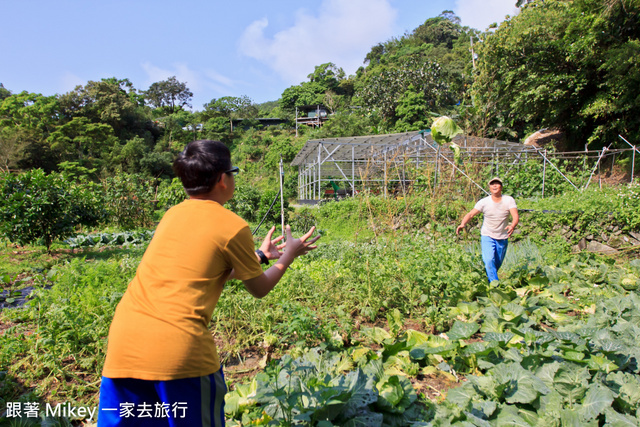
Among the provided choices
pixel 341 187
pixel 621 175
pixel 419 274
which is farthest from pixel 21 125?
pixel 621 175

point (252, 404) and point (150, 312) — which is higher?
point (150, 312)

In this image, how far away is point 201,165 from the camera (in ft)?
4.72

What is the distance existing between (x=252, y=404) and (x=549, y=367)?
180 centimetres

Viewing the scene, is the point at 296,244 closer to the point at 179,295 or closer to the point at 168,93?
the point at 179,295

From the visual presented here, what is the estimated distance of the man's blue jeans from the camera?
4438mm

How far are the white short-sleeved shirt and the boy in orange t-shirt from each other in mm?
3765

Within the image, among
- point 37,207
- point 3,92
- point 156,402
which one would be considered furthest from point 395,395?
point 3,92

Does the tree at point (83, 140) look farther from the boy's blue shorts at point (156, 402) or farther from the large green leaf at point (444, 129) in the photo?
the boy's blue shorts at point (156, 402)

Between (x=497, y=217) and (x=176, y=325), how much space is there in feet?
13.3

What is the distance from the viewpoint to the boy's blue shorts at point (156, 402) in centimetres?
129

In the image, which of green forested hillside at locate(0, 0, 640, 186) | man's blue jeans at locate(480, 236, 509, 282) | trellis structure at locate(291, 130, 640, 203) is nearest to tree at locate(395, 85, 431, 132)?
green forested hillside at locate(0, 0, 640, 186)

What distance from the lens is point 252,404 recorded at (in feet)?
7.42

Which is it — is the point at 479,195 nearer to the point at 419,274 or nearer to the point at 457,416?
the point at 419,274

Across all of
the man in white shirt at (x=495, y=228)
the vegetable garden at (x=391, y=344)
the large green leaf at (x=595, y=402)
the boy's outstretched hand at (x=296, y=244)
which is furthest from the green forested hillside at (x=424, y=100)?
the boy's outstretched hand at (x=296, y=244)
